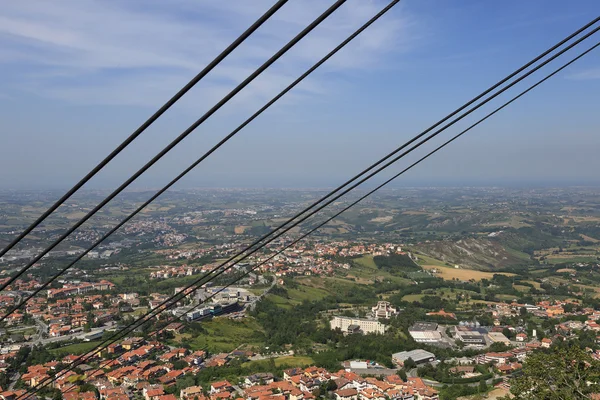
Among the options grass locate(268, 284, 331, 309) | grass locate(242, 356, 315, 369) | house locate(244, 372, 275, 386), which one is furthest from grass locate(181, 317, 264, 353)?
house locate(244, 372, 275, 386)

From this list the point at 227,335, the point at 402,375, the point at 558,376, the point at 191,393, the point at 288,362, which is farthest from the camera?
the point at 227,335

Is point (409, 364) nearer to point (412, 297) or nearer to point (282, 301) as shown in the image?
point (282, 301)

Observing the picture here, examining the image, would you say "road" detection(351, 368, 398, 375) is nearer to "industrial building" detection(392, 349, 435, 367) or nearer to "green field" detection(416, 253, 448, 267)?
"industrial building" detection(392, 349, 435, 367)

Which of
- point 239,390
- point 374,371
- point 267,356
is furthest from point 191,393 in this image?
point 374,371

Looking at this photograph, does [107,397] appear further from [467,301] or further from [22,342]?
[467,301]

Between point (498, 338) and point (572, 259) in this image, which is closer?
point (498, 338)

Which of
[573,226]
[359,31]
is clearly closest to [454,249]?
[573,226]
